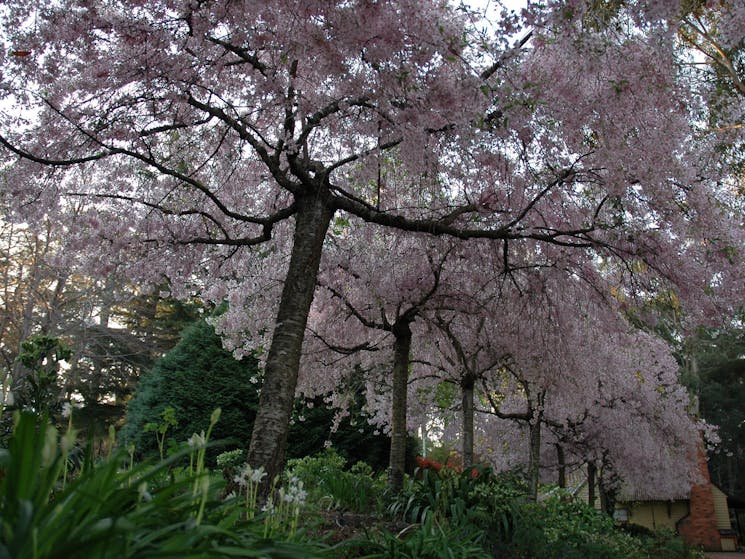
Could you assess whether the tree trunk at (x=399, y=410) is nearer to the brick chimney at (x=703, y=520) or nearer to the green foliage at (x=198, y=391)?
the green foliage at (x=198, y=391)

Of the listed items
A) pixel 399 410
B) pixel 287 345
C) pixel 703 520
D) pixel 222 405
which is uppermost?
pixel 222 405

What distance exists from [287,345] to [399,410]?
3.60 metres

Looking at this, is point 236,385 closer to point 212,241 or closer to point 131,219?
point 131,219

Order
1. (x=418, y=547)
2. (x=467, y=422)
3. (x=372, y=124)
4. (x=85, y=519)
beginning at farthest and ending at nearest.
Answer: (x=467, y=422) → (x=372, y=124) → (x=418, y=547) → (x=85, y=519)

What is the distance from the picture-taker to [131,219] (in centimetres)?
811

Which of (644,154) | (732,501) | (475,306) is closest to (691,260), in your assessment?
(644,154)

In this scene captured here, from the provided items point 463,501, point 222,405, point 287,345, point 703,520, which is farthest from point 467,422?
point 703,520

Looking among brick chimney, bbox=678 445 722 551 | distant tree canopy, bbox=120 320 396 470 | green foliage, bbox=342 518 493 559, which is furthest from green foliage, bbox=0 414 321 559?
brick chimney, bbox=678 445 722 551

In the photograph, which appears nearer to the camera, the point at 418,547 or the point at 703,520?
the point at 418,547

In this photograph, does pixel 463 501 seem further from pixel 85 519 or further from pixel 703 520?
pixel 703 520

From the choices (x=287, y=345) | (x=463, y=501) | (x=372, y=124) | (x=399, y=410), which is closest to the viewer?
(x=287, y=345)

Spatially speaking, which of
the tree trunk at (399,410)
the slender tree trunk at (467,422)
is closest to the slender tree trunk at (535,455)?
the slender tree trunk at (467,422)

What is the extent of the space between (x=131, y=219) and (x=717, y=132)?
8.00 m

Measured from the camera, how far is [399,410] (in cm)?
846
